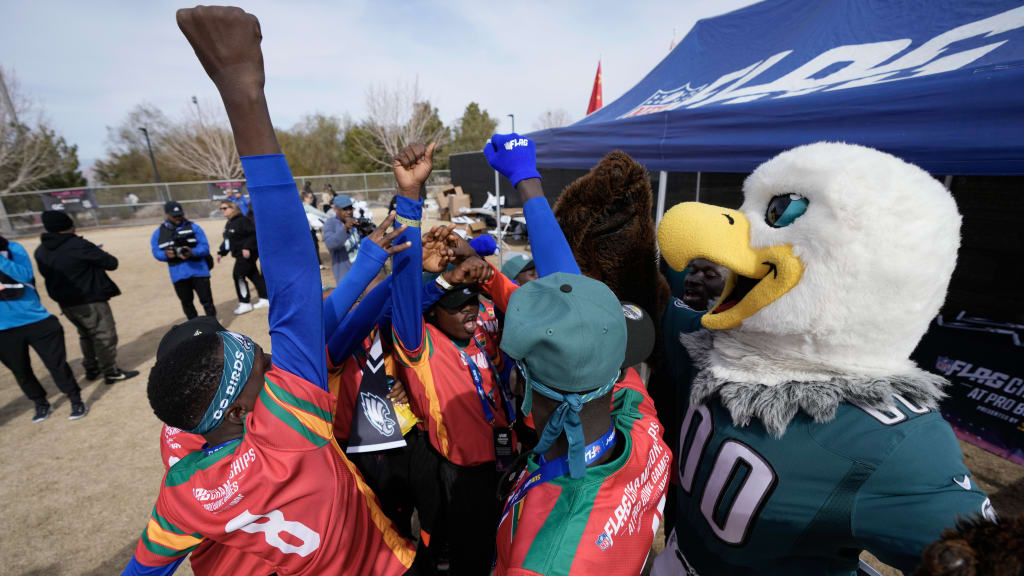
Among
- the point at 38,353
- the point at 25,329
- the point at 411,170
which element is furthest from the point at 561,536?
the point at 38,353

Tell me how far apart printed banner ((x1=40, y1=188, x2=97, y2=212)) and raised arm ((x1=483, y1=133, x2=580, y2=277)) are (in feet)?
81.4

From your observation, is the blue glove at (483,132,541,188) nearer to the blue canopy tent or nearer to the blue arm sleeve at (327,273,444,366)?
the blue arm sleeve at (327,273,444,366)

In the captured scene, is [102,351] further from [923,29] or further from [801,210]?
[923,29]

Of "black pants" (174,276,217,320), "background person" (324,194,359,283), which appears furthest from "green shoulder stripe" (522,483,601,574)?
"black pants" (174,276,217,320)

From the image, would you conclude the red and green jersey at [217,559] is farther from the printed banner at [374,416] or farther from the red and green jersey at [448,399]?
the red and green jersey at [448,399]

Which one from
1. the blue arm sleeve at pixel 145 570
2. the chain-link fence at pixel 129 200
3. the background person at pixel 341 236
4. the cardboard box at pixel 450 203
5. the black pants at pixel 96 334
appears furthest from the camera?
the chain-link fence at pixel 129 200

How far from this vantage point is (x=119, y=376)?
4770 millimetres

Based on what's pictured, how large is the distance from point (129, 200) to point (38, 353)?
21635mm

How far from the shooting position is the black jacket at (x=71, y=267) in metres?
3.88

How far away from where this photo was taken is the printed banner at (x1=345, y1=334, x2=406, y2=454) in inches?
72.6

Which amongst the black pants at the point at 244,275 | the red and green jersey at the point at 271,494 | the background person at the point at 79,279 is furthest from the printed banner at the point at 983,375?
the black pants at the point at 244,275

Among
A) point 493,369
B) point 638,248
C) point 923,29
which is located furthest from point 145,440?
point 923,29

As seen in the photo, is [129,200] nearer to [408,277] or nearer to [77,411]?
[77,411]

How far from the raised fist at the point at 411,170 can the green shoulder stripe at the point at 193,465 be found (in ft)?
2.93
